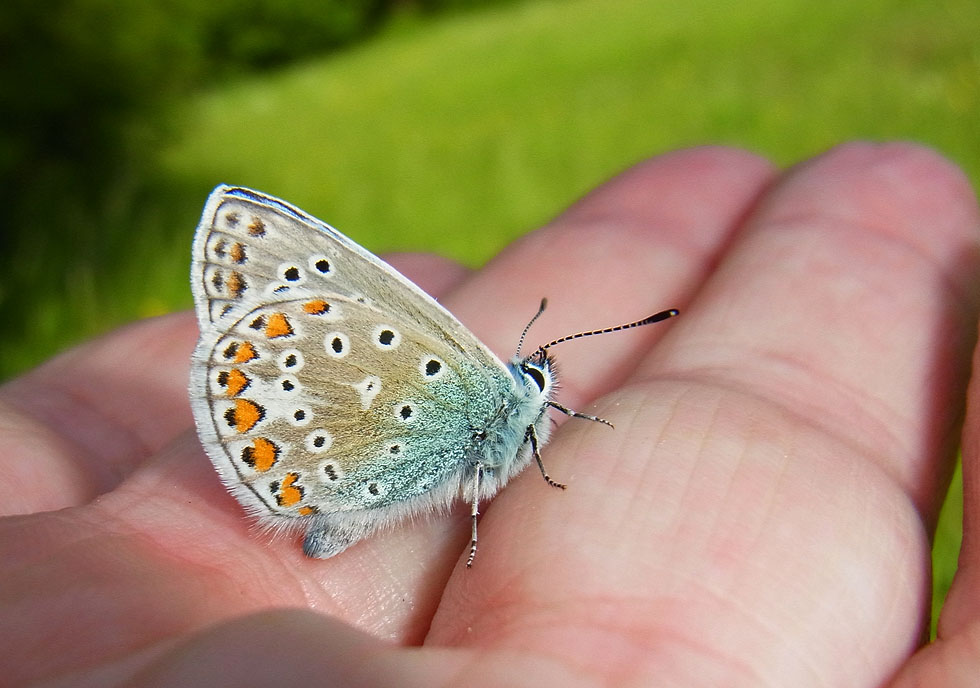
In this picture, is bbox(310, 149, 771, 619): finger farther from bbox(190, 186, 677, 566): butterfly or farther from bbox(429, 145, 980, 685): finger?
bbox(190, 186, 677, 566): butterfly

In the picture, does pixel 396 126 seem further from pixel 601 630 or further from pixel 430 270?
pixel 601 630

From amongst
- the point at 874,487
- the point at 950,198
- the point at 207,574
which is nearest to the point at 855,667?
the point at 874,487

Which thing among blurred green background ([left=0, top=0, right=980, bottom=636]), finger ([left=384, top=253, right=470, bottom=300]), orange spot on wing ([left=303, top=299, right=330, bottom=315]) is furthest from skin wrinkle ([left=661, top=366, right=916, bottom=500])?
blurred green background ([left=0, top=0, right=980, bottom=636])

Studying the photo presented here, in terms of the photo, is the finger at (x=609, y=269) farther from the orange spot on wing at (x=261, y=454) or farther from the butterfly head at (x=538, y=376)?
the orange spot on wing at (x=261, y=454)

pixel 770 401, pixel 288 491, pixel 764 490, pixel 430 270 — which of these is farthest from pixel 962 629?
pixel 430 270

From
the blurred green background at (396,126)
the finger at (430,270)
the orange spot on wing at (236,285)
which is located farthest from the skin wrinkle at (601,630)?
the blurred green background at (396,126)

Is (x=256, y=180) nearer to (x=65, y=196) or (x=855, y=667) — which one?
(x=65, y=196)
